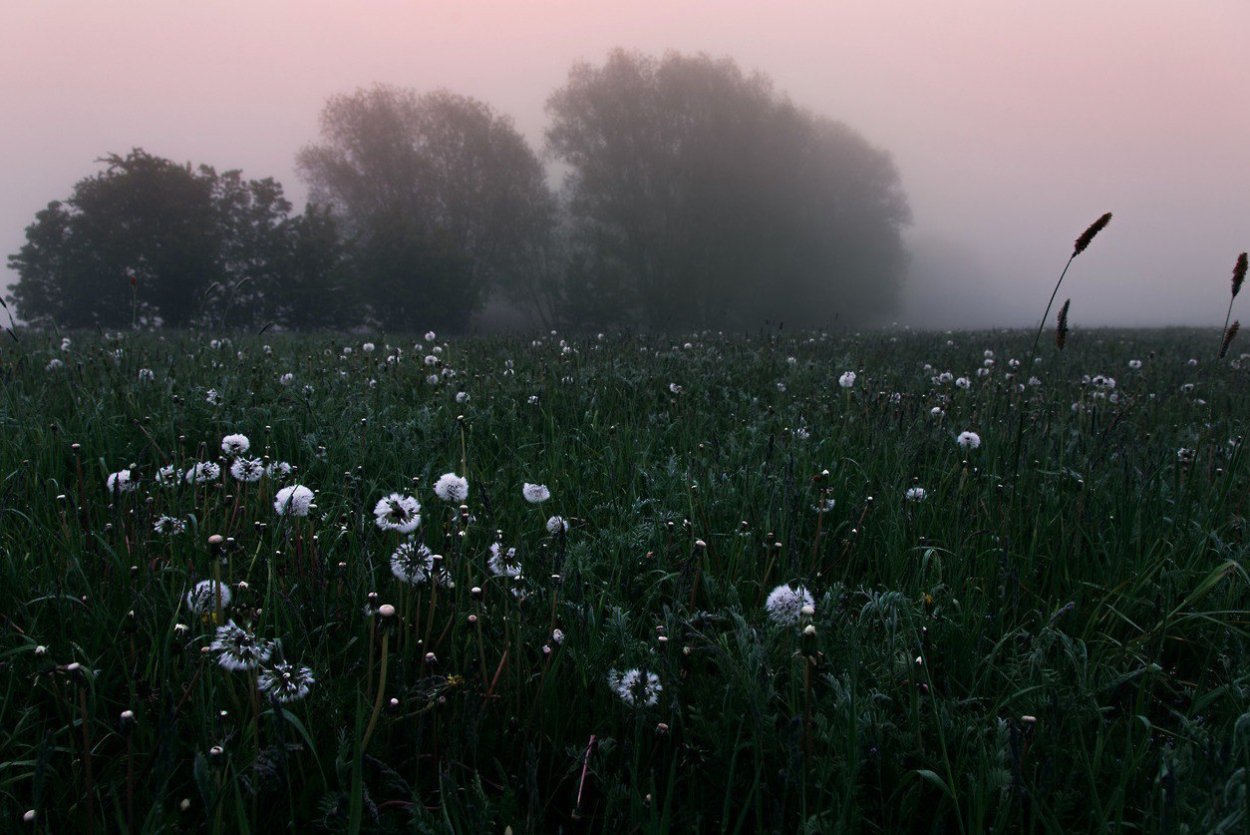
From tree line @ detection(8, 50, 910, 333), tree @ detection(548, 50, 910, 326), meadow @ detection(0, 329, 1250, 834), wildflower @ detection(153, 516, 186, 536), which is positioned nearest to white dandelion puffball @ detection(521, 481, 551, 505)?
meadow @ detection(0, 329, 1250, 834)

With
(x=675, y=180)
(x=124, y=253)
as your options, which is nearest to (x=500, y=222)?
(x=675, y=180)

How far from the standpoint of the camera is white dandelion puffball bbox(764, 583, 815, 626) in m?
1.73

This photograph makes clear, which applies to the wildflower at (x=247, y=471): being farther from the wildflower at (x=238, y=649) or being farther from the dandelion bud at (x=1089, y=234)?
the dandelion bud at (x=1089, y=234)

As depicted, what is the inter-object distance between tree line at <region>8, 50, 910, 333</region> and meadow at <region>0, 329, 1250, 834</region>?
28.4m

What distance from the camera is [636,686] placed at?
163cm

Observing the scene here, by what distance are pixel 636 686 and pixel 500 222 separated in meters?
42.6

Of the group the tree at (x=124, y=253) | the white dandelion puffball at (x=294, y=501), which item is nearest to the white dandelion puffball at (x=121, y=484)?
the white dandelion puffball at (x=294, y=501)

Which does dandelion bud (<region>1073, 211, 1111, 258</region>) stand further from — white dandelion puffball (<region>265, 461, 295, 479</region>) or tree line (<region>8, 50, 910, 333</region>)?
tree line (<region>8, 50, 910, 333</region>)

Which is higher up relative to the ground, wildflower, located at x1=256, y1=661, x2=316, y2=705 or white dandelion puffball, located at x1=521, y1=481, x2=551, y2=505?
white dandelion puffball, located at x1=521, y1=481, x2=551, y2=505

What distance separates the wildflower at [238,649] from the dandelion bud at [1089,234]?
2897mm

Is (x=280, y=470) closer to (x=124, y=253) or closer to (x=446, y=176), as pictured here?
(x=124, y=253)

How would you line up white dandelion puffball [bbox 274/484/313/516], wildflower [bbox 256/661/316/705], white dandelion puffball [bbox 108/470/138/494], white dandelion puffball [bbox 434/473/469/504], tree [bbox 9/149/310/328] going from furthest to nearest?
tree [bbox 9/149/310/328] < white dandelion puffball [bbox 108/470/138/494] < white dandelion puffball [bbox 434/473/469/504] < white dandelion puffball [bbox 274/484/313/516] < wildflower [bbox 256/661/316/705]

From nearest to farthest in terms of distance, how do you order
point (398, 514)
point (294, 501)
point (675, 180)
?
1. point (398, 514)
2. point (294, 501)
3. point (675, 180)

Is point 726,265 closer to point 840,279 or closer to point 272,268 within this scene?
point 840,279
